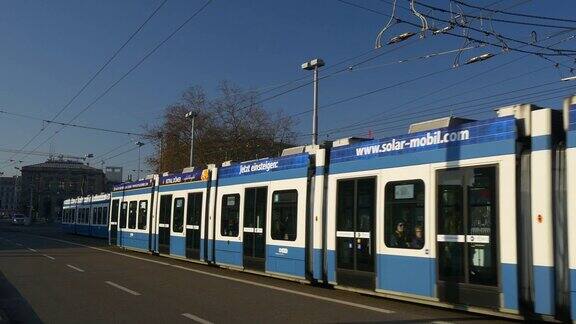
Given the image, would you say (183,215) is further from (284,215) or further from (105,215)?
(105,215)

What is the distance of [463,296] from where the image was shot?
34.0 feet

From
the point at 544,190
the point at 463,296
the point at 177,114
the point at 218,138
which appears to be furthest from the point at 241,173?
the point at 177,114

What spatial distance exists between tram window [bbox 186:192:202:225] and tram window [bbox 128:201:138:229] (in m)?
7.15

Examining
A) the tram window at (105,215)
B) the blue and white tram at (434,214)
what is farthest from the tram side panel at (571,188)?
the tram window at (105,215)

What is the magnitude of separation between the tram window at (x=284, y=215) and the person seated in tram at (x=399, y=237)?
3.88 m

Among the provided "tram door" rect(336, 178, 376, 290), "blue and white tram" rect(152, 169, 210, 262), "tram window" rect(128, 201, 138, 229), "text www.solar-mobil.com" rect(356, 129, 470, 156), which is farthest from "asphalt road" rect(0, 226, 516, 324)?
"tram window" rect(128, 201, 138, 229)

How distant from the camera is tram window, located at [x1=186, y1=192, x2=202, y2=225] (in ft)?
70.2

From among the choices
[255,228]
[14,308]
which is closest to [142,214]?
[255,228]

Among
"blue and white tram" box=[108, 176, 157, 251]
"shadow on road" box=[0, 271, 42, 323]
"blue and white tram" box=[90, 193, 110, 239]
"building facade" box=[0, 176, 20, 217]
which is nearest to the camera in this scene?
"shadow on road" box=[0, 271, 42, 323]

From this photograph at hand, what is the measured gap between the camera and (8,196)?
511 feet

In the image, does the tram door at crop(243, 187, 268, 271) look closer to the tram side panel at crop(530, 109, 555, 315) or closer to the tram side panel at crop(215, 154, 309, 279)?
the tram side panel at crop(215, 154, 309, 279)

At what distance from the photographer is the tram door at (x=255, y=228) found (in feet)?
55.8

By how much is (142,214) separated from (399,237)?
1805 cm

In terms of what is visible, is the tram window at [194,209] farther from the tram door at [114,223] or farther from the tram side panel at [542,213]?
the tram side panel at [542,213]
